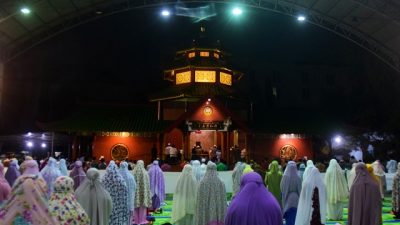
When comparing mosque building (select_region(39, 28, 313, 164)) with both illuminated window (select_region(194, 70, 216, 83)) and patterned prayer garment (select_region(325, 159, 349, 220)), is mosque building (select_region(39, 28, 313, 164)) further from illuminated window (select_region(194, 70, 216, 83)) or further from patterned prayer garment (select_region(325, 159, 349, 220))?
patterned prayer garment (select_region(325, 159, 349, 220))

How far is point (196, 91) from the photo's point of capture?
1011 inches

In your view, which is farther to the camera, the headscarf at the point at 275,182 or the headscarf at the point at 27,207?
the headscarf at the point at 275,182

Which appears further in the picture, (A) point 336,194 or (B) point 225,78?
(B) point 225,78

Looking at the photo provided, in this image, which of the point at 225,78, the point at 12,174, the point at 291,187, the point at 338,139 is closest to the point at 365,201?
the point at 291,187

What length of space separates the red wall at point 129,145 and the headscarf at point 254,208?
20332 millimetres

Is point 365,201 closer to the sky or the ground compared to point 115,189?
closer to the ground

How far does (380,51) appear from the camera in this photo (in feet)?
82.6

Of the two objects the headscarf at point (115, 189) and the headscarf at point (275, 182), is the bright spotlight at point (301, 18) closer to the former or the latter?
the headscarf at point (275, 182)

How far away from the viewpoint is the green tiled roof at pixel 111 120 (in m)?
25.4

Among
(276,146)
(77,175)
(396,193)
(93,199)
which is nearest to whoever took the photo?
(93,199)

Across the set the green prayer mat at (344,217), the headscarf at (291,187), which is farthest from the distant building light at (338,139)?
the headscarf at (291,187)

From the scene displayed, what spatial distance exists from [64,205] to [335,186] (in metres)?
9.43

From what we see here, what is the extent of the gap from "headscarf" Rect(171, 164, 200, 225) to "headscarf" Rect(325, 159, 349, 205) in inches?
181

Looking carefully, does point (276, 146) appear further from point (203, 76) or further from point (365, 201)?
point (365, 201)
